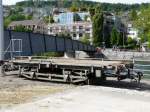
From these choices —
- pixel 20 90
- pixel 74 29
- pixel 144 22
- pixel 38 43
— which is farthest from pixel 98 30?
pixel 20 90

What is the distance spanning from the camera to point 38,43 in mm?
44344

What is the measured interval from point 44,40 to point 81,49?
18520 mm

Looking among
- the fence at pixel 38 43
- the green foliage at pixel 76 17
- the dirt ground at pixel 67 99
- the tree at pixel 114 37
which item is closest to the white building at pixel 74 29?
the tree at pixel 114 37

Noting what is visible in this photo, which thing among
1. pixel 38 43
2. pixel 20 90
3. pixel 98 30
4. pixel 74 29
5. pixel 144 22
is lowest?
pixel 20 90

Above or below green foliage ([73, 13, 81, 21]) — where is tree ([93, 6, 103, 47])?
below

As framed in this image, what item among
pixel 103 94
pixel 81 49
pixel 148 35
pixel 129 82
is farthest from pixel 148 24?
pixel 103 94

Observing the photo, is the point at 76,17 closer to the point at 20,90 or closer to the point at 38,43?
the point at 38,43

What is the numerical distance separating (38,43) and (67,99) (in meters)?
29.1

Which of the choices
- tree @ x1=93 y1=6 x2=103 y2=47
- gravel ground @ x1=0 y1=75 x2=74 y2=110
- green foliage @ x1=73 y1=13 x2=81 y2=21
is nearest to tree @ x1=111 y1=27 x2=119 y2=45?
tree @ x1=93 y1=6 x2=103 y2=47

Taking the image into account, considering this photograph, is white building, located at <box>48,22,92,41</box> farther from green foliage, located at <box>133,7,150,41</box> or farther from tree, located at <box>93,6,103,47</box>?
green foliage, located at <box>133,7,150,41</box>

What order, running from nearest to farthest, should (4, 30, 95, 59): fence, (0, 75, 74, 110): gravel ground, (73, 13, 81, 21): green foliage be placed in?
1. (0, 75, 74, 110): gravel ground
2. (4, 30, 95, 59): fence
3. (73, 13, 81, 21): green foliage

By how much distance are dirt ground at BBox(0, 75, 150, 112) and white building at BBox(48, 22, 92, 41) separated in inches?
5327

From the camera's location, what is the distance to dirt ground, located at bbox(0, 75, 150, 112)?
13734mm

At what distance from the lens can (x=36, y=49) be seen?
4347 centimetres
